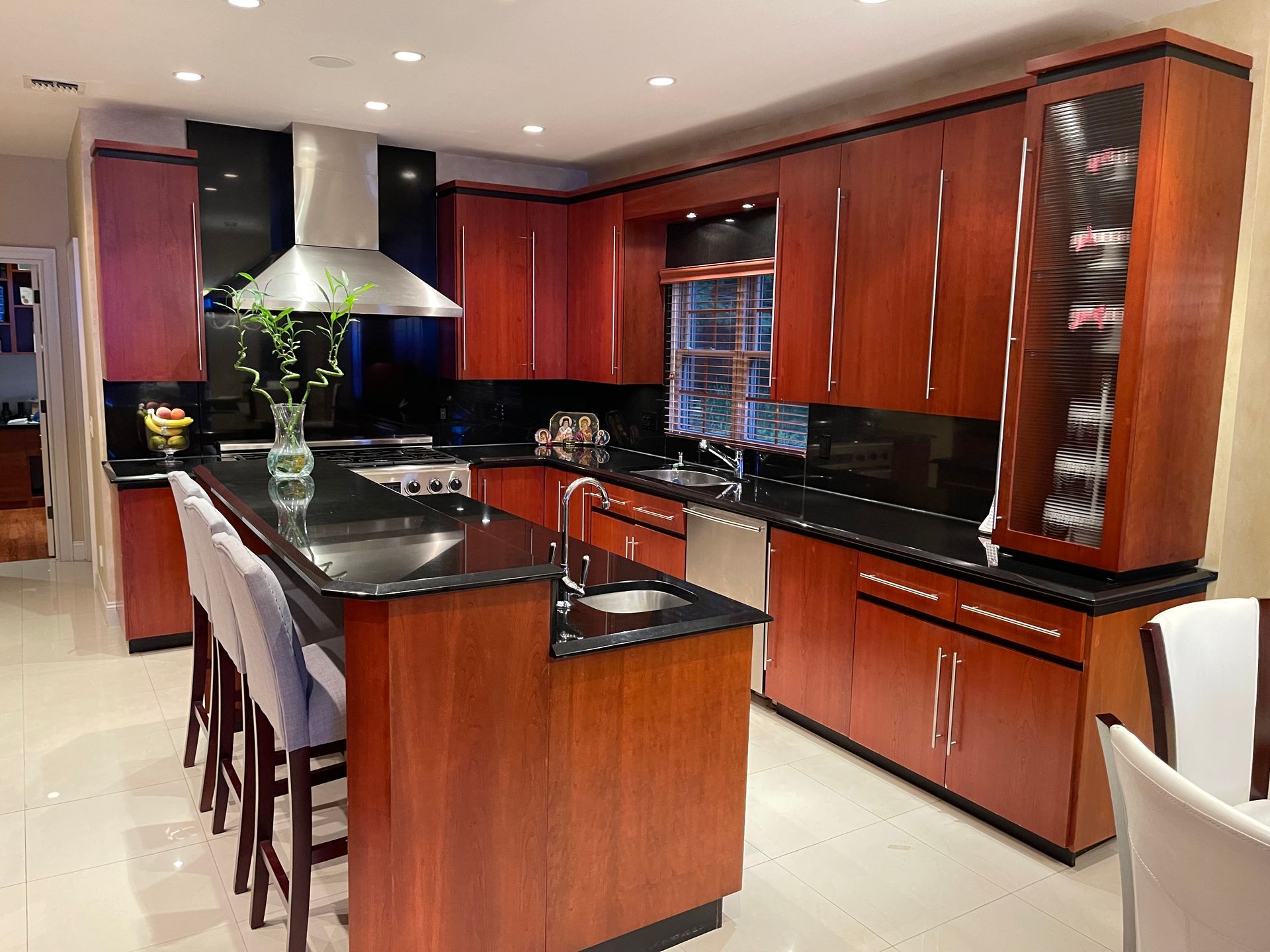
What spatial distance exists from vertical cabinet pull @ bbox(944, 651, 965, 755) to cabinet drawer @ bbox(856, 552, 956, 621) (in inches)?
5.6

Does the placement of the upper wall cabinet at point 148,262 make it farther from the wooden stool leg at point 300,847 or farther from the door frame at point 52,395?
the wooden stool leg at point 300,847

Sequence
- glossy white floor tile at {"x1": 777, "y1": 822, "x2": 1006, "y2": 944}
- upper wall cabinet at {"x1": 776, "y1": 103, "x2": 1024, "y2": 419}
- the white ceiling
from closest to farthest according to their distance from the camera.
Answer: glossy white floor tile at {"x1": 777, "y1": 822, "x2": 1006, "y2": 944} < the white ceiling < upper wall cabinet at {"x1": 776, "y1": 103, "x2": 1024, "y2": 419}

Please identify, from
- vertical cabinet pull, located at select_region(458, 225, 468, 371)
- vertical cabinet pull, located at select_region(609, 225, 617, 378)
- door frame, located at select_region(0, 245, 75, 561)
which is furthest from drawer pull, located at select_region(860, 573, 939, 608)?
door frame, located at select_region(0, 245, 75, 561)

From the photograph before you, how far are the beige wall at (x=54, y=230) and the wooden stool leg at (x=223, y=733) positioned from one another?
409 centimetres

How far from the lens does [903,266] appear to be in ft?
11.7

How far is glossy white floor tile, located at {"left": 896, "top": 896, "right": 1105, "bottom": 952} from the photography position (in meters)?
2.45

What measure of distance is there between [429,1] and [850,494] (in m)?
2.69

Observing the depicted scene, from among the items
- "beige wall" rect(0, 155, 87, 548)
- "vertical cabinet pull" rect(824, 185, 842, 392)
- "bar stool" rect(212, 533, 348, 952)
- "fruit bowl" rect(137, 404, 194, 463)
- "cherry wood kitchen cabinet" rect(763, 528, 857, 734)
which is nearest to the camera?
"bar stool" rect(212, 533, 348, 952)

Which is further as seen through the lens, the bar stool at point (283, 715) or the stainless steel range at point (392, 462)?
the stainless steel range at point (392, 462)

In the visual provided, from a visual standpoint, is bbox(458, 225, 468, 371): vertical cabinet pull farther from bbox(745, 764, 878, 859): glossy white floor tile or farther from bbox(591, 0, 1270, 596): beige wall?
bbox(591, 0, 1270, 596): beige wall

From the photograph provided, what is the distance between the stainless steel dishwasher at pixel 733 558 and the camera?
389cm

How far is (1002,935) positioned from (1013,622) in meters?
0.90

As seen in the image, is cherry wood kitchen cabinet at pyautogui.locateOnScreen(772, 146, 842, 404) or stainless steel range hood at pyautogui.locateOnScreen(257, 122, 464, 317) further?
stainless steel range hood at pyautogui.locateOnScreen(257, 122, 464, 317)

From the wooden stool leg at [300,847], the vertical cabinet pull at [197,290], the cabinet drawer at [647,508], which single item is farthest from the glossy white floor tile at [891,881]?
the vertical cabinet pull at [197,290]
